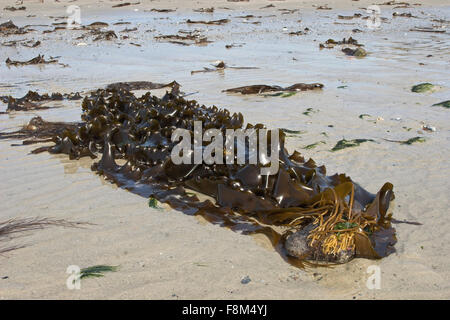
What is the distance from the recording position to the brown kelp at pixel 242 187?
2.44m

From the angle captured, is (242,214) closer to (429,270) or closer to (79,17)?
(429,270)

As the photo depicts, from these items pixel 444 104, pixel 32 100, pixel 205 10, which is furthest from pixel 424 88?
pixel 205 10

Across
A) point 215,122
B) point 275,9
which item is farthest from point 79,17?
point 215,122

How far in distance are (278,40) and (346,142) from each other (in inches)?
286

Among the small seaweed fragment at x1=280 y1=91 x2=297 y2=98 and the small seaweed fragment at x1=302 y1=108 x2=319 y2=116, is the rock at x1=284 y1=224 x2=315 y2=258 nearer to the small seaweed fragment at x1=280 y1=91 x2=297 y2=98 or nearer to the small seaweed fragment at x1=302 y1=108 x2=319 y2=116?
the small seaweed fragment at x1=302 y1=108 x2=319 y2=116

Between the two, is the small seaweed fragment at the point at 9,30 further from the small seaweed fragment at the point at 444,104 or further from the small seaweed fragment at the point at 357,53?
the small seaweed fragment at the point at 444,104

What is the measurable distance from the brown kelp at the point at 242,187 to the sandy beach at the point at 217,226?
95 millimetres

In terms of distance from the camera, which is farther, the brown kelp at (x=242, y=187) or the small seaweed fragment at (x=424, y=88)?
the small seaweed fragment at (x=424, y=88)

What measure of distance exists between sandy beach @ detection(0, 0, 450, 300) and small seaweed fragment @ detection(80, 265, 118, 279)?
5 centimetres

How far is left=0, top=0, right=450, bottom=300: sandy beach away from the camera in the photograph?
7.43ft

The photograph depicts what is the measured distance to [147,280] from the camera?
2283 mm

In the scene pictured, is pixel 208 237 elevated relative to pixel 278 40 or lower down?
lower down

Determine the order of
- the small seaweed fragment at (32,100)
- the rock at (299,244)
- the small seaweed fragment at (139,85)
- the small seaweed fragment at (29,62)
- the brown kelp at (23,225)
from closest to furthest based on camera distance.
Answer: the rock at (299,244)
the brown kelp at (23,225)
the small seaweed fragment at (32,100)
the small seaweed fragment at (139,85)
the small seaweed fragment at (29,62)

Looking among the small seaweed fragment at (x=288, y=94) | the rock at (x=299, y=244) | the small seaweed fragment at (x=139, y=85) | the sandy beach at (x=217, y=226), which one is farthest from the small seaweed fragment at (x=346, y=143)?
the small seaweed fragment at (x=139, y=85)
